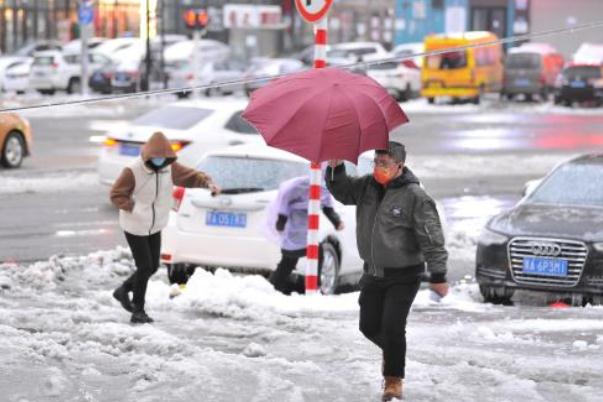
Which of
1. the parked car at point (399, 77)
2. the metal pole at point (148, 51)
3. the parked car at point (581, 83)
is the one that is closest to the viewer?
the metal pole at point (148, 51)

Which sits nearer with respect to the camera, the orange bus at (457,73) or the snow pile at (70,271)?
the snow pile at (70,271)

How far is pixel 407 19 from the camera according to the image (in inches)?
2653

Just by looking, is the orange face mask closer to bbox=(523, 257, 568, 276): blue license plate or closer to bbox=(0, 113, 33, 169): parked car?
bbox=(523, 257, 568, 276): blue license plate

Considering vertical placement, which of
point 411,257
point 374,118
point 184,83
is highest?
point 374,118

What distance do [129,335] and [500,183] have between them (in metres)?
14.5

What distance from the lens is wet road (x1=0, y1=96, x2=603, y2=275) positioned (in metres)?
17.1

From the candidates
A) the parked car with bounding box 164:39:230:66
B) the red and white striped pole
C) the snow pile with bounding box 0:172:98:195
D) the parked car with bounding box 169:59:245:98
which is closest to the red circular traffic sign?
the red and white striped pole

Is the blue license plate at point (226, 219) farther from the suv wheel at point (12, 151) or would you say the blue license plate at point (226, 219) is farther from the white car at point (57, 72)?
the white car at point (57, 72)

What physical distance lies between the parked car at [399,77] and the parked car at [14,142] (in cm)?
2206

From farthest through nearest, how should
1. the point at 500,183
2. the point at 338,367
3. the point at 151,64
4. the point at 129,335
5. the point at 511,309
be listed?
the point at 151,64
the point at 500,183
the point at 511,309
the point at 129,335
the point at 338,367

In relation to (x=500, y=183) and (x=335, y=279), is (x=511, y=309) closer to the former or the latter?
(x=335, y=279)

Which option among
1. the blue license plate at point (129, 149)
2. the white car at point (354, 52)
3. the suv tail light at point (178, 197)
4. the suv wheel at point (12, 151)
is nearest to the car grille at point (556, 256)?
the suv tail light at point (178, 197)

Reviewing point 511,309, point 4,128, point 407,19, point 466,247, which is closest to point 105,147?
point 4,128

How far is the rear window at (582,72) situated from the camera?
43.9 m
